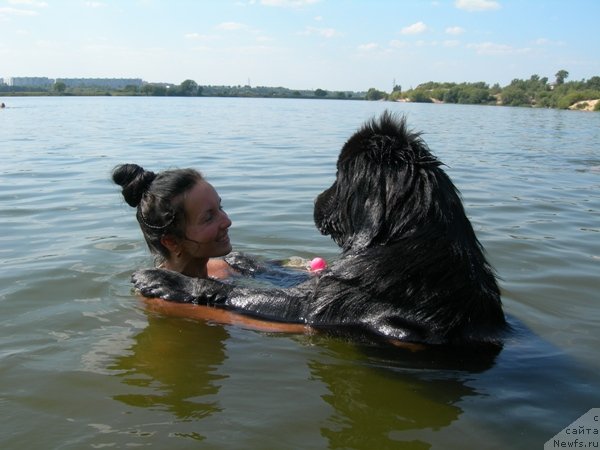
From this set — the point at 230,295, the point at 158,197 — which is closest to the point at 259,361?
the point at 230,295

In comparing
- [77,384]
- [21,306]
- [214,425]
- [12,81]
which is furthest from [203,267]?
[12,81]

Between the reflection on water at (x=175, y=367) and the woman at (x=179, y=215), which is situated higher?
the woman at (x=179, y=215)

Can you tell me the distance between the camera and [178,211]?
4539 mm

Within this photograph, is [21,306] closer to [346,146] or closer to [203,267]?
[203,267]

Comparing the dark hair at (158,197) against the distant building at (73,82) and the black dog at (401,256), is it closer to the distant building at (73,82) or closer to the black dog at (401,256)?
the black dog at (401,256)

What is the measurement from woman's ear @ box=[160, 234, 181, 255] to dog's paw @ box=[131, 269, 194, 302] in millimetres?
248

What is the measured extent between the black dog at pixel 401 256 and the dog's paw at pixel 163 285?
892 mm

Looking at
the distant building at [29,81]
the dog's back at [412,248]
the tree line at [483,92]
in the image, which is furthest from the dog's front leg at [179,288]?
the distant building at [29,81]

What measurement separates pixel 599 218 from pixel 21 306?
261 inches

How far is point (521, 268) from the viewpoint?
18.9 feet

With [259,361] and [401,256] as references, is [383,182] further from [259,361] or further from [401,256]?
[259,361]

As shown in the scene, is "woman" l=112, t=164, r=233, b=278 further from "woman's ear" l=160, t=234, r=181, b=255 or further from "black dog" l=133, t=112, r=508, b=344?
"black dog" l=133, t=112, r=508, b=344

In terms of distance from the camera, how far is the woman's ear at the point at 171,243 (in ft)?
15.3

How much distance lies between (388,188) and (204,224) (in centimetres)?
149
